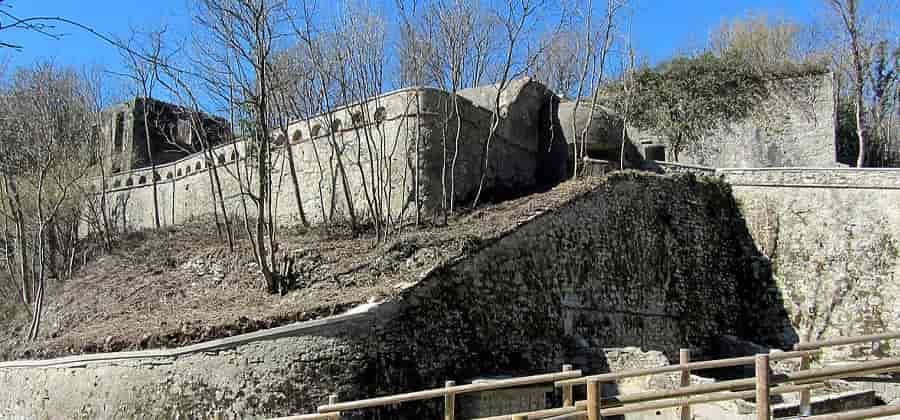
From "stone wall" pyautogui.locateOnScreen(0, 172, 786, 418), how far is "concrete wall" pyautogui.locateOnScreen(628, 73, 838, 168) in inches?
278

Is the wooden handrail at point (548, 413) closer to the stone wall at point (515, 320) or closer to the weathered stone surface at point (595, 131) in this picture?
the stone wall at point (515, 320)

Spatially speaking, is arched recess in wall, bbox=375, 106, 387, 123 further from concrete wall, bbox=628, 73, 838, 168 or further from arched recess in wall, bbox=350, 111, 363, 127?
concrete wall, bbox=628, 73, 838, 168

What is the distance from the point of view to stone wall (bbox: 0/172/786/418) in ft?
40.6

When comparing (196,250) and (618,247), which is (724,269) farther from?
(196,250)

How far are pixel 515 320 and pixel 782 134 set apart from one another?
17.8 m

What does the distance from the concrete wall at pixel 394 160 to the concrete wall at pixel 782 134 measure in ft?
29.9

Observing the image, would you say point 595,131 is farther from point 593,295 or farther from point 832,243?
point 832,243

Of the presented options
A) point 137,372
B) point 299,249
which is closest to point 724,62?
point 299,249

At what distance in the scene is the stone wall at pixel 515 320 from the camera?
12375 millimetres

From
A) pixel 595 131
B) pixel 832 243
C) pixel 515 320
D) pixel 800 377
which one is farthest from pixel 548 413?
pixel 595 131

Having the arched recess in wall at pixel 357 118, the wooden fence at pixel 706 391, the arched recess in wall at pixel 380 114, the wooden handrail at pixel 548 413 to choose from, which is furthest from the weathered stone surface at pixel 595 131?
the wooden handrail at pixel 548 413

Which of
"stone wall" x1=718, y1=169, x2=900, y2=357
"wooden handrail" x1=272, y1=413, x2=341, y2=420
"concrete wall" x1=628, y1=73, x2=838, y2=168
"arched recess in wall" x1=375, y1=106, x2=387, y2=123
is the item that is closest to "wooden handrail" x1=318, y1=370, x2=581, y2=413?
"wooden handrail" x1=272, y1=413, x2=341, y2=420

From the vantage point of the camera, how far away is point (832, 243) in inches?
816

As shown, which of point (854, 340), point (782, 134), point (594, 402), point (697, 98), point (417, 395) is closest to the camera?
Answer: point (594, 402)
